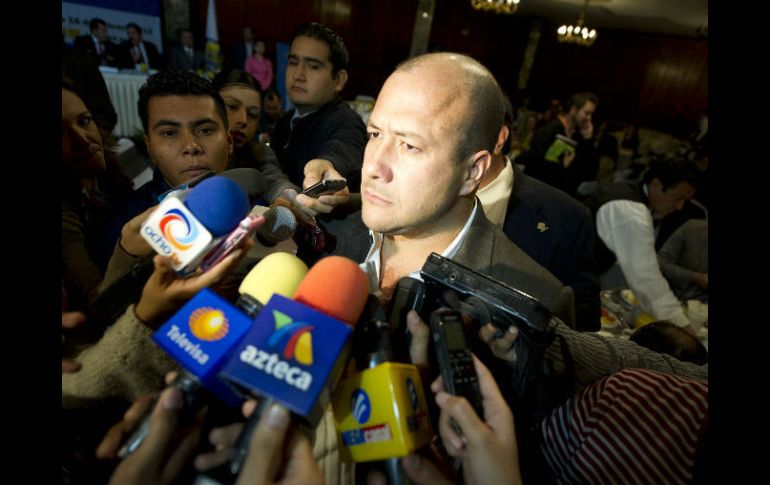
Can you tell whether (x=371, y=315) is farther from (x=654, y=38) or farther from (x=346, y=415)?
(x=654, y=38)

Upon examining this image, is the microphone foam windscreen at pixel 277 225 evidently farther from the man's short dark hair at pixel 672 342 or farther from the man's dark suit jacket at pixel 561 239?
the man's short dark hair at pixel 672 342

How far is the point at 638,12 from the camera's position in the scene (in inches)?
314

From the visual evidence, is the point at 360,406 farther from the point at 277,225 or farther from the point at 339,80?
the point at 339,80

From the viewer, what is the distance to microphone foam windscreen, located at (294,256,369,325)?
570 millimetres

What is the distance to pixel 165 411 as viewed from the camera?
1.54ft

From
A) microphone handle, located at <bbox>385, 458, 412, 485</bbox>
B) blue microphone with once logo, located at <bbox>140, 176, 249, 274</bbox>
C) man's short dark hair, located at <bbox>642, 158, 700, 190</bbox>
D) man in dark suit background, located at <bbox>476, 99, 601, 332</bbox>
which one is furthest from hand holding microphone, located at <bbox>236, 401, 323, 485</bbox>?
man's short dark hair, located at <bbox>642, 158, 700, 190</bbox>

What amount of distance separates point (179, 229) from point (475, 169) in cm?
75

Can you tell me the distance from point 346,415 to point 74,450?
1.28ft

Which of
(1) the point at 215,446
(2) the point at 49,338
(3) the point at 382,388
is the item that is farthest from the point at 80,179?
(3) the point at 382,388

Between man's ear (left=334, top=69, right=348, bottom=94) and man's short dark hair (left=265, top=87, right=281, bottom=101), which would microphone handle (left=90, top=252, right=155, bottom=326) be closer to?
man's ear (left=334, top=69, right=348, bottom=94)

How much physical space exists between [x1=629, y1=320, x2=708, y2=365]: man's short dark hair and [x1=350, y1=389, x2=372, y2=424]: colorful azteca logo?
1.59 meters

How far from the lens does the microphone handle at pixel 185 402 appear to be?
480 millimetres

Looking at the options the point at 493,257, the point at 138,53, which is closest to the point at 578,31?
the point at 493,257

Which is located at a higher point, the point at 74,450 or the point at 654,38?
the point at 654,38
